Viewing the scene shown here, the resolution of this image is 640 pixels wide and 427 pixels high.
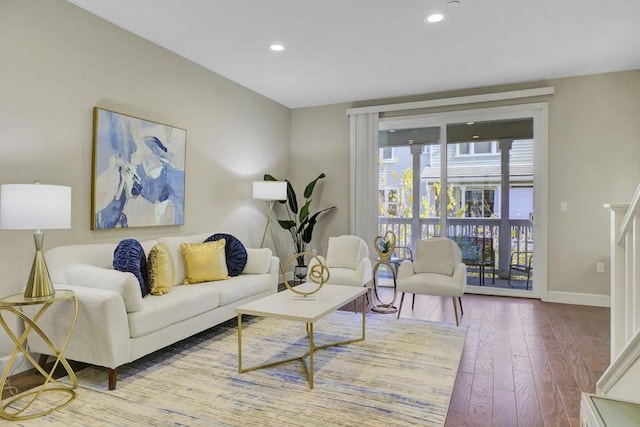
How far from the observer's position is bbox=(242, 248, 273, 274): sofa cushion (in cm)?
397

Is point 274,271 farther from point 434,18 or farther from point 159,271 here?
point 434,18

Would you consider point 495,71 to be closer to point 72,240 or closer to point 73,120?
point 73,120

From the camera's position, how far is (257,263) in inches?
157

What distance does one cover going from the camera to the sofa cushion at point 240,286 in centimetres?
335

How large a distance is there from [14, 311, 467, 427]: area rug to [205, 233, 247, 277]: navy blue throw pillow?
64 centimetres

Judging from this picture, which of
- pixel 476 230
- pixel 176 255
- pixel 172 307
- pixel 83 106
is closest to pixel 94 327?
pixel 172 307

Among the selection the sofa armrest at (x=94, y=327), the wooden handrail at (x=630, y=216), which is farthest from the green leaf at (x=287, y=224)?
the wooden handrail at (x=630, y=216)

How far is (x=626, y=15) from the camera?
10.1 ft

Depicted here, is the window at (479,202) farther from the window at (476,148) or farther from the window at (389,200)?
the window at (389,200)

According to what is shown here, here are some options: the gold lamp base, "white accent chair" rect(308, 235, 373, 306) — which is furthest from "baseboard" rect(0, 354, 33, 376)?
"white accent chair" rect(308, 235, 373, 306)

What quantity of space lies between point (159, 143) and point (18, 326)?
185cm

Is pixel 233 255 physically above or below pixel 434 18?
below

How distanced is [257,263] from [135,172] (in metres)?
1.43

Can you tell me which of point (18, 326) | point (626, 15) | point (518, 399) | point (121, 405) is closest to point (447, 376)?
point (518, 399)
